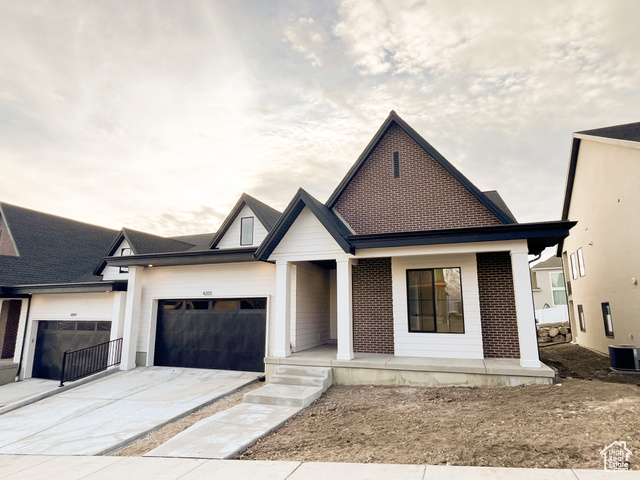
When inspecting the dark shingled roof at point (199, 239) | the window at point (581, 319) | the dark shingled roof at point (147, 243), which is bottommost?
the window at point (581, 319)

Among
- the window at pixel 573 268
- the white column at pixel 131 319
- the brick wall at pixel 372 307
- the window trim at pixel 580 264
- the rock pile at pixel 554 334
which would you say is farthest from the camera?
the rock pile at pixel 554 334

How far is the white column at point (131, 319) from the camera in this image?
1217 centimetres

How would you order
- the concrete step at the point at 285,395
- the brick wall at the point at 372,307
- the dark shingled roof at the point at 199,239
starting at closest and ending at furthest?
the concrete step at the point at 285,395, the brick wall at the point at 372,307, the dark shingled roof at the point at 199,239

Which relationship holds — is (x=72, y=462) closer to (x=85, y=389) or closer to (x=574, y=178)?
(x=85, y=389)

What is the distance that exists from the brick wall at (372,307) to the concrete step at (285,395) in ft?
8.88

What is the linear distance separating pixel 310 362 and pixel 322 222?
12.6 feet

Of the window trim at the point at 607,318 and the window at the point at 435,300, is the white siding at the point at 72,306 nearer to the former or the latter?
the window at the point at 435,300

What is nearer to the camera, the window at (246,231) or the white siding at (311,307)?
the white siding at (311,307)

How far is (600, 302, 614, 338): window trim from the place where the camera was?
45.5 ft

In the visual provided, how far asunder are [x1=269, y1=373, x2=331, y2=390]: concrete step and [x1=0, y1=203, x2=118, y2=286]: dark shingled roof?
1306 centimetres

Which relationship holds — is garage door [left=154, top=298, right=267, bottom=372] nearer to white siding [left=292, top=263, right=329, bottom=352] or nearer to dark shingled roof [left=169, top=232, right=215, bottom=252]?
white siding [left=292, top=263, right=329, bottom=352]

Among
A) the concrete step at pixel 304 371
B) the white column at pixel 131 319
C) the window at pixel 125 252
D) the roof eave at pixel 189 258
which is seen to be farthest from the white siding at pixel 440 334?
A: the window at pixel 125 252

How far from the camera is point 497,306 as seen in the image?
9.43m

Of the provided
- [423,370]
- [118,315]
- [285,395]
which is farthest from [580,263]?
[118,315]
